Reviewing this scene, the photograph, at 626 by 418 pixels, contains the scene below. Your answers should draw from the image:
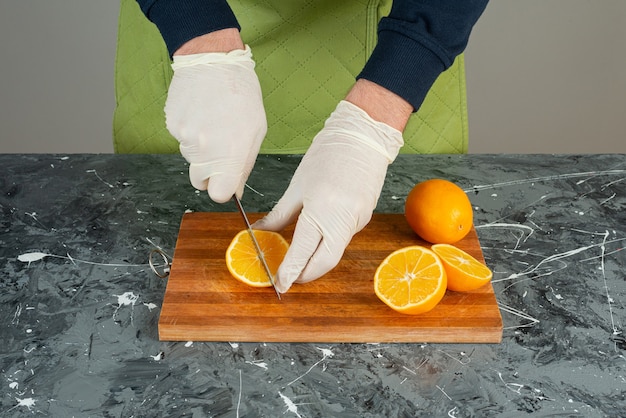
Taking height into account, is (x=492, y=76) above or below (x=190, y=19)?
below

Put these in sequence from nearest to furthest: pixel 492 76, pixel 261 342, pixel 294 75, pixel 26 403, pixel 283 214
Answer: pixel 26 403, pixel 261 342, pixel 283 214, pixel 294 75, pixel 492 76

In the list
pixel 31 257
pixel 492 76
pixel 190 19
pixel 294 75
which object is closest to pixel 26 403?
pixel 31 257

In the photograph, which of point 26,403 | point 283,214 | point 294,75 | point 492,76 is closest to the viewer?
point 26,403

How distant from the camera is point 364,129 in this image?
3.78 ft

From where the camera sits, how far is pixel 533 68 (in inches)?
105

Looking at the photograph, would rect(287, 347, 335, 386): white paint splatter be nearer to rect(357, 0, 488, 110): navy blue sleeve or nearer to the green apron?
rect(357, 0, 488, 110): navy blue sleeve

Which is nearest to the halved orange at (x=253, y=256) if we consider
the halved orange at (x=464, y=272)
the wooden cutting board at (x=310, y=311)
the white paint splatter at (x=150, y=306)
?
the wooden cutting board at (x=310, y=311)

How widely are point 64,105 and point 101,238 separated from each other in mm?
1603

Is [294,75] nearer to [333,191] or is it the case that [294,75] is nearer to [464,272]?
[333,191]

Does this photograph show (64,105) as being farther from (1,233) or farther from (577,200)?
(577,200)

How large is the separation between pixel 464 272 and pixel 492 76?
5.71 feet

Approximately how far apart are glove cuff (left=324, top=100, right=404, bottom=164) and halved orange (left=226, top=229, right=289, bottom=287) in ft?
0.63

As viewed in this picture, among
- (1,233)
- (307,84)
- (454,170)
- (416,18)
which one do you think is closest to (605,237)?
(454,170)

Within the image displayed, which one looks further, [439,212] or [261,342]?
[439,212]
